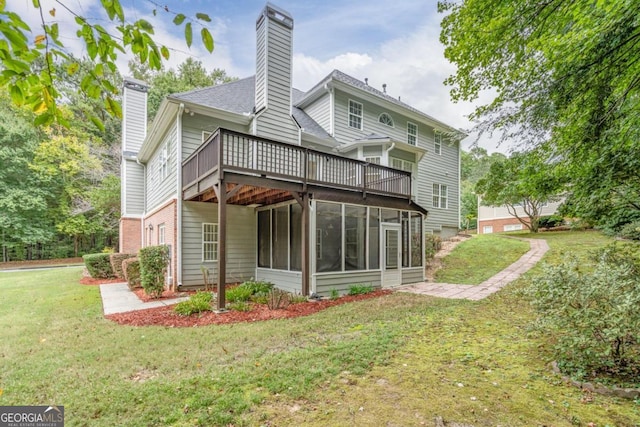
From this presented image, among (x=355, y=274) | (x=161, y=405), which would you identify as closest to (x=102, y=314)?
(x=161, y=405)

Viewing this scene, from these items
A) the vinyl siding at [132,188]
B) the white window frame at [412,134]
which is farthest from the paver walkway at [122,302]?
the white window frame at [412,134]

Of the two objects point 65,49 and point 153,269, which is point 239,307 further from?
point 65,49

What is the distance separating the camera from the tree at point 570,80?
4.07 metres

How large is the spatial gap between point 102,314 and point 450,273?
430 inches

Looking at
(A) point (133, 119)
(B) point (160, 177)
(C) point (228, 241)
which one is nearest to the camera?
(C) point (228, 241)

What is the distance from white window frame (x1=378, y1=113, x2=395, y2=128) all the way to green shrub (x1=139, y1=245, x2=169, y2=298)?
1125 cm

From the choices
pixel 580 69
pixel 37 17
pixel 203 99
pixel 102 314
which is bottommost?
pixel 102 314

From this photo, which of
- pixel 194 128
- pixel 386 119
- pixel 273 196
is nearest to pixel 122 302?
pixel 273 196

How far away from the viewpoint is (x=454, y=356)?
411 centimetres

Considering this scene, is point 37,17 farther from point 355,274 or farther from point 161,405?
point 355,274

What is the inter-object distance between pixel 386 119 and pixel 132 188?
42.2ft

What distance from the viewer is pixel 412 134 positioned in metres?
16.1

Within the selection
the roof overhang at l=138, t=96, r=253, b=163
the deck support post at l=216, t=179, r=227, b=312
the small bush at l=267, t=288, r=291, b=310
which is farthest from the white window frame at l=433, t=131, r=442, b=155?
the deck support post at l=216, t=179, r=227, b=312

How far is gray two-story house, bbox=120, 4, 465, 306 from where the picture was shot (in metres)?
7.97
